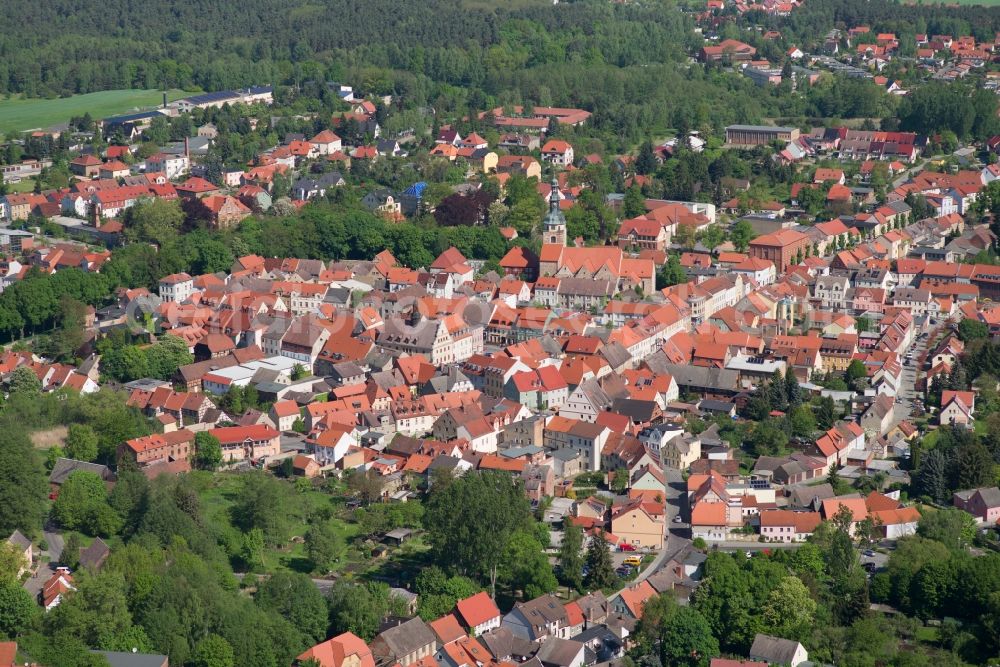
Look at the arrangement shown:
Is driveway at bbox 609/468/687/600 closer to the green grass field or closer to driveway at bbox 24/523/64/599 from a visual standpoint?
driveway at bbox 24/523/64/599

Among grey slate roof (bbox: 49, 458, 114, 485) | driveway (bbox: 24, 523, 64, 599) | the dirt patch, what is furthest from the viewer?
the dirt patch

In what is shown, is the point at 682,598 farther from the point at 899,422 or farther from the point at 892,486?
the point at 899,422

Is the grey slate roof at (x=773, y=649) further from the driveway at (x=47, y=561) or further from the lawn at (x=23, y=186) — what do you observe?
the lawn at (x=23, y=186)

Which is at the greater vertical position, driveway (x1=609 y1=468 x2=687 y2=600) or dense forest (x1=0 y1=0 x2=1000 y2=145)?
driveway (x1=609 y1=468 x2=687 y2=600)

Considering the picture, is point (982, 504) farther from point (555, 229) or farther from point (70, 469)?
point (555, 229)

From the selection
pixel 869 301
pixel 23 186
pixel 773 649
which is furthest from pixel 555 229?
pixel 773 649

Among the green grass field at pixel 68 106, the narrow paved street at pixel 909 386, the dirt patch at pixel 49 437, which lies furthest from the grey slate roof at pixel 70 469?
the green grass field at pixel 68 106

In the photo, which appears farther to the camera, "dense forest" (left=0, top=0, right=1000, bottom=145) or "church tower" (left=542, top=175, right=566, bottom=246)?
"dense forest" (left=0, top=0, right=1000, bottom=145)

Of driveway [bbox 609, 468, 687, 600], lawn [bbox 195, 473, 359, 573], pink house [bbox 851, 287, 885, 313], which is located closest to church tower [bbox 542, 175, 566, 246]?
pink house [bbox 851, 287, 885, 313]
